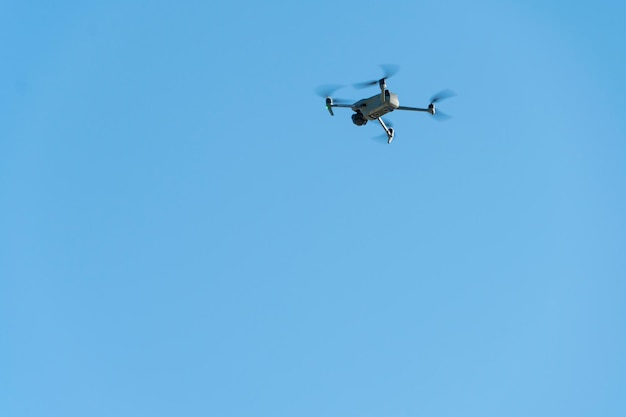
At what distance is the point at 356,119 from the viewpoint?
4414 inches

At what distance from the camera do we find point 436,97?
382 ft

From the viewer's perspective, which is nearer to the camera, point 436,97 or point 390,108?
point 390,108

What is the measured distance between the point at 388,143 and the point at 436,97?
7.27m

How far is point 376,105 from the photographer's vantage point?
109m

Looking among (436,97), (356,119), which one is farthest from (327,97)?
(436,97)

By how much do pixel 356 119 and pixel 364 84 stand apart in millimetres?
4706

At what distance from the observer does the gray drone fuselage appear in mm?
108625

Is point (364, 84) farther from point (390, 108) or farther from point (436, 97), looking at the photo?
point (436, 97)

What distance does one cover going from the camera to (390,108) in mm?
109188

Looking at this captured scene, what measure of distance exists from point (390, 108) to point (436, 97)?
29.7 feet

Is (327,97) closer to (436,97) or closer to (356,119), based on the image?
(356,119)

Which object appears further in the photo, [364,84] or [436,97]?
[436,97]

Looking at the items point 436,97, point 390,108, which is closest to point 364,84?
point 390,108

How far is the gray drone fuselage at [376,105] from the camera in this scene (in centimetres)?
10862
